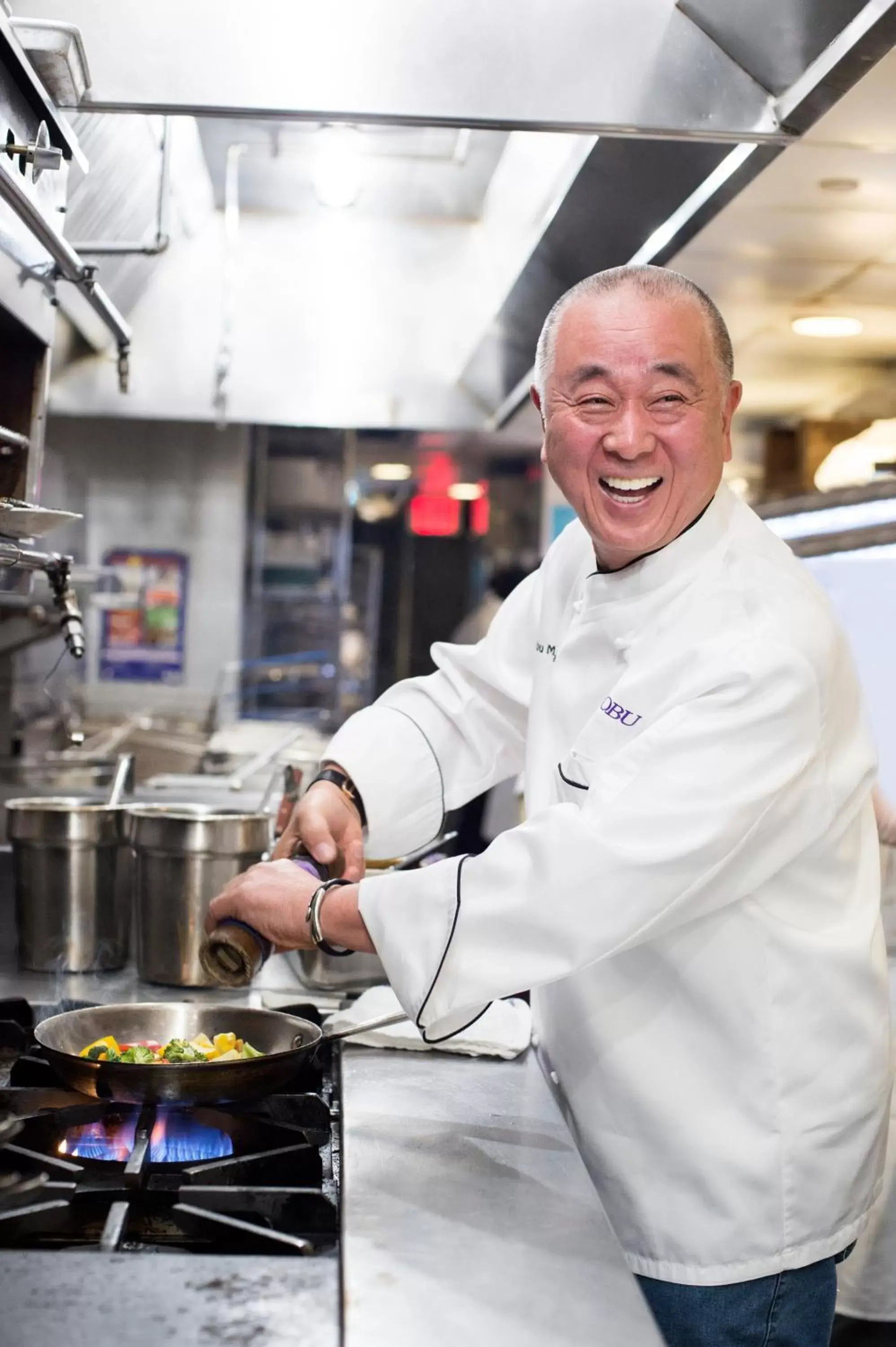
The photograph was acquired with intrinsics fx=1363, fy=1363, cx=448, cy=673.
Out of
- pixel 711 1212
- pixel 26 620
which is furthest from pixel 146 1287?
pixel 26 620

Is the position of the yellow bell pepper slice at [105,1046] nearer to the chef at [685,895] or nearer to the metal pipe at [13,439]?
the chef at [685,895]

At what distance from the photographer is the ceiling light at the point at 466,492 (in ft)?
26.7

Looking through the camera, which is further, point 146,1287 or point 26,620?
point 26,620

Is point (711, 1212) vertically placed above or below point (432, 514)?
below

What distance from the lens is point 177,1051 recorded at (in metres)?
1.35

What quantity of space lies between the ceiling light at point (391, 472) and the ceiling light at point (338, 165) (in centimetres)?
294

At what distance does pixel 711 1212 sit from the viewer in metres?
1.28

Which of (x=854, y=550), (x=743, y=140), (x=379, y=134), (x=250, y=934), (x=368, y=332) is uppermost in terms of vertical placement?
(x=379, y=134)

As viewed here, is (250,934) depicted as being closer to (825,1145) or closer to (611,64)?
(825,1145)

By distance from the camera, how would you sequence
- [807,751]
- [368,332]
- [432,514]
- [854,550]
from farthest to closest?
1. [432,514]
2. [368,332]
3. [854,550]
4. [807,751]

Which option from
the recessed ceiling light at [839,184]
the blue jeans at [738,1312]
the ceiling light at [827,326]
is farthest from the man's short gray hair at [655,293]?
the ceiling light at [827,326]

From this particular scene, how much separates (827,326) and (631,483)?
7.58 ft

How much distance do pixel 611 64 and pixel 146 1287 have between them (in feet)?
5.51

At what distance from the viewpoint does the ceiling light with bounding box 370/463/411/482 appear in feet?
25.1
